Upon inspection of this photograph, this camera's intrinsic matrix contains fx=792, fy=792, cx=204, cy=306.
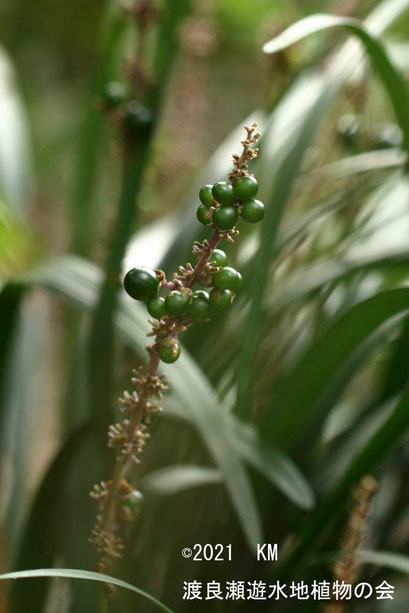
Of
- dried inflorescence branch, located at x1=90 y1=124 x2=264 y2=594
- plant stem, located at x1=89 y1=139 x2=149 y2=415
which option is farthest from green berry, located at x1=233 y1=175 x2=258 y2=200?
plant stem, located at x1=89 y1=139 x2=149 y2=415

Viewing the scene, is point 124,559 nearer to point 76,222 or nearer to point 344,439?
point 344,439

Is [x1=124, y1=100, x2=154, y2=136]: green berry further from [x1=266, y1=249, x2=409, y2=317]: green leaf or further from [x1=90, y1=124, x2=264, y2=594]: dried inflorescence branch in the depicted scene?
[x1=90, y1=124, x2=264, y2=594]: dried inflorescence branch

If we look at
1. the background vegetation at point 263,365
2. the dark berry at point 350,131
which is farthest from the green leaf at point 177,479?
the dark berry at point 350,131

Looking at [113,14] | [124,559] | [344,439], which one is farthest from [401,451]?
[113,14]

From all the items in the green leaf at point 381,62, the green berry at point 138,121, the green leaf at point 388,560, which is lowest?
the green leaf at point 388,560

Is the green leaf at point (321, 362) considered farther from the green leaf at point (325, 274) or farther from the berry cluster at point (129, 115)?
the berry cluster at point (129, 115)

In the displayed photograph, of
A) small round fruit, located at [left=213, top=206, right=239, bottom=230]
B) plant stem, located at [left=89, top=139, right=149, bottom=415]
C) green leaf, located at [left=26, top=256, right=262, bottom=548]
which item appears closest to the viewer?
small round fruit, located at [left=213, top=206, right=239, bottom=230]
